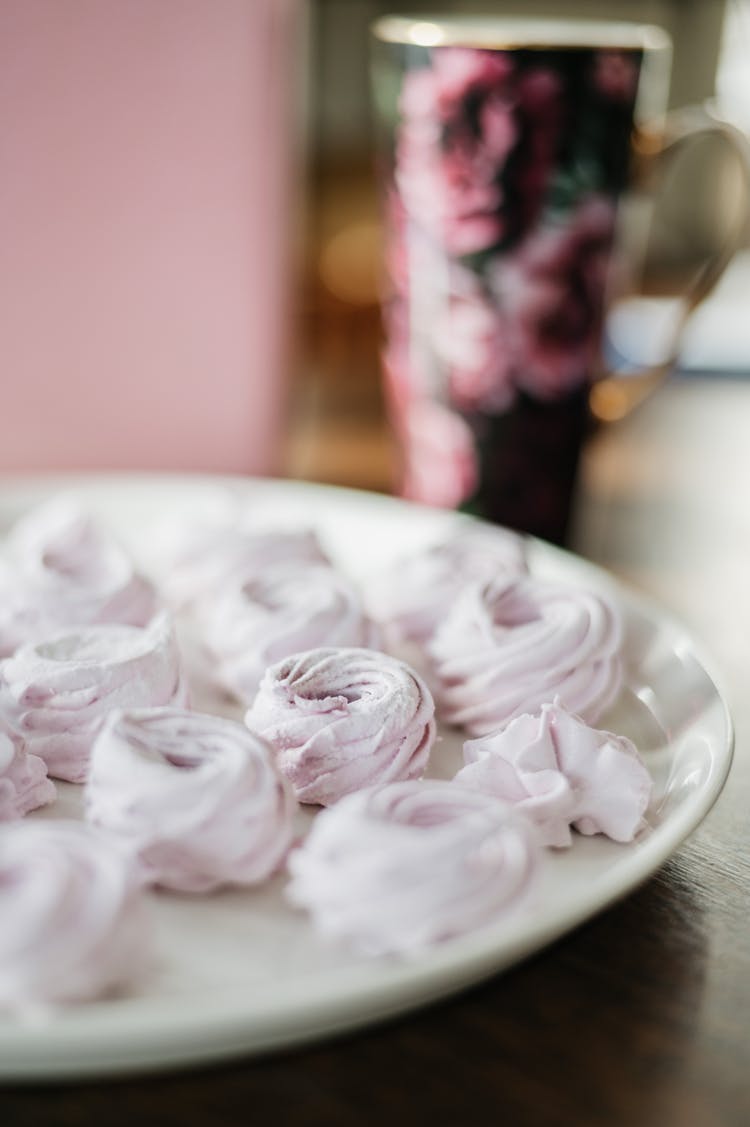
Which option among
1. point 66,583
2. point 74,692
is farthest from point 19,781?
point 66,583

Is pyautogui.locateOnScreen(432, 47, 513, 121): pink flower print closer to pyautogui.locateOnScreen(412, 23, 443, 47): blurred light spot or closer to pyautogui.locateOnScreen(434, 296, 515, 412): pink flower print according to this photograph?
pyautogui.locateOnScreen(412, 23, 443, 47): blurred light spot

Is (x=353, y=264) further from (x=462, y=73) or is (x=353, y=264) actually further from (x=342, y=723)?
(x=342, y=723)

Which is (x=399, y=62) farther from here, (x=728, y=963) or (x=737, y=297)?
(x=737, y=297)

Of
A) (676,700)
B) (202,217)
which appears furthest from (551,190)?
(676,700)

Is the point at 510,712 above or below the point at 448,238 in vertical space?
below

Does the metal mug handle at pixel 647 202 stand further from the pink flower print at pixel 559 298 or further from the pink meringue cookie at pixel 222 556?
the pink meringue cookie at pixel 222 556

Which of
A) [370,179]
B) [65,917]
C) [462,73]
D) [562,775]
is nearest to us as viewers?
[65,917]

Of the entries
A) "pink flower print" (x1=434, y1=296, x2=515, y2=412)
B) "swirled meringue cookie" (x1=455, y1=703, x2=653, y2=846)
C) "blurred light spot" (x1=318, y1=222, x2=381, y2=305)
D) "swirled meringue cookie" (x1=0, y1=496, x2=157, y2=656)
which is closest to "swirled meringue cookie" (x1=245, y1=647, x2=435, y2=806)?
"swirled meringue cookie" (x1=455, y1=703, x2=653, y2=846)
